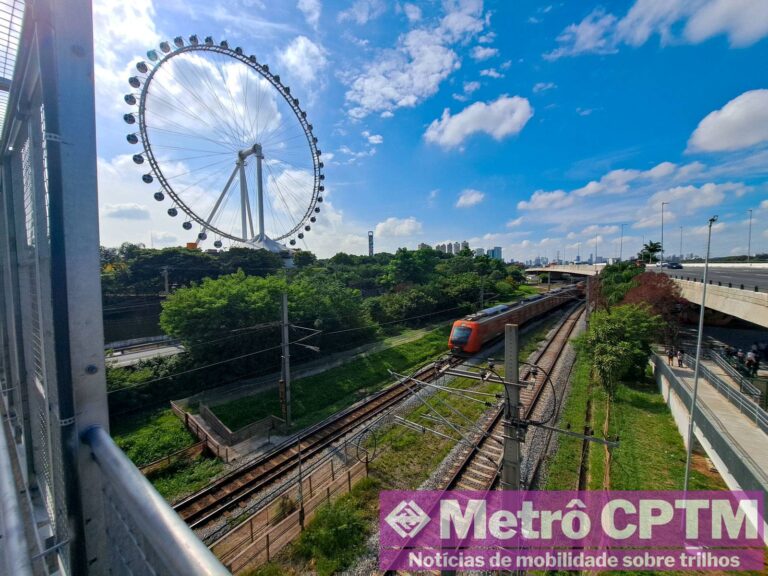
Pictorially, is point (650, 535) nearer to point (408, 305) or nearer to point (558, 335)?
point (558, 335)

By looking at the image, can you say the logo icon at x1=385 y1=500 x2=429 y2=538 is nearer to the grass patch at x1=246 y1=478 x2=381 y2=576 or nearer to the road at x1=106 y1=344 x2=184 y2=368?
the grass patch at x1=246 y1=478 x2=381 y2=576

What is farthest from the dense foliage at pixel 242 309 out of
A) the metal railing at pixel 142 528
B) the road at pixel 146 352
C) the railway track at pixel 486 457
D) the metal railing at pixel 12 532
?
the metal railing at pixel 142 528

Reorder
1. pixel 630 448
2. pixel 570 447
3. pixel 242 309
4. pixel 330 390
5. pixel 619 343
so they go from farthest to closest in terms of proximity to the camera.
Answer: pixel 330 390
pixel 242 309
pixel 619 343
pixel 630 448
pixel 570 447

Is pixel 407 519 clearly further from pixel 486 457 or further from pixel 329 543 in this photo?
pixel 486 457

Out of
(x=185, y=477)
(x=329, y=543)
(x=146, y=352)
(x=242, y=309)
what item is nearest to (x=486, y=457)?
(x=329, y=543)

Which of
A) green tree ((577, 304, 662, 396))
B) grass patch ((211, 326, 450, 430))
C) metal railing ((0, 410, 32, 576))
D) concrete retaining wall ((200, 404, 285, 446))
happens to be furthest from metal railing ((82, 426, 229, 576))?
green tree ((577, 304, 662, 396))

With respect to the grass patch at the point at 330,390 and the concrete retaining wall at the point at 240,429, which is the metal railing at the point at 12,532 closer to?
the concrete retaining wall at the point at 240,429

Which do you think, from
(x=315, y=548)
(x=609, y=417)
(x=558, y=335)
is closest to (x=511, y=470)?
(x=315, y=548)
